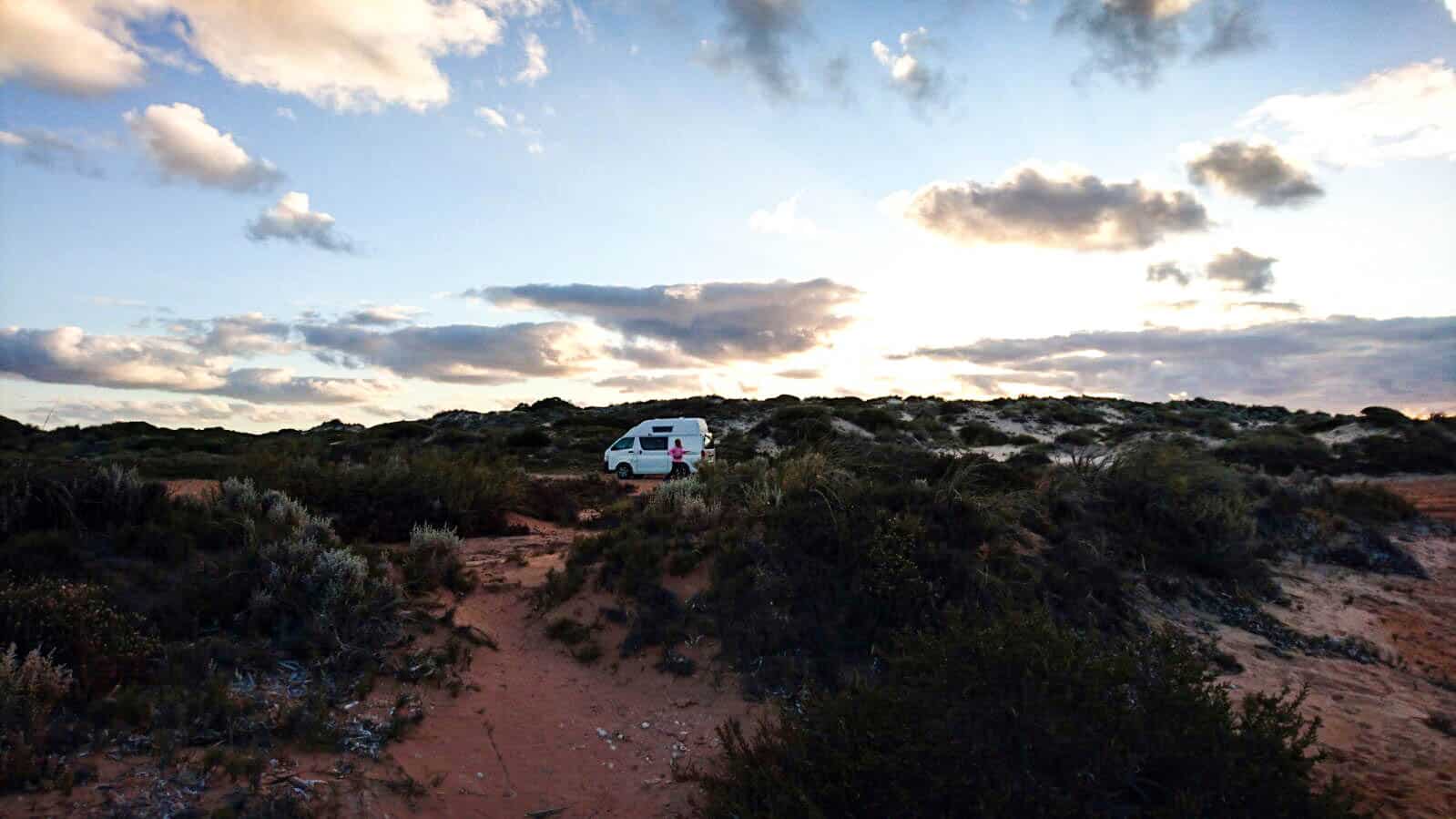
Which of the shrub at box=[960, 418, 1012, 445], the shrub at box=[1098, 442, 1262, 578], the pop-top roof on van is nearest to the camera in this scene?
the shrub at box=[1098, 442, 1262, 578]

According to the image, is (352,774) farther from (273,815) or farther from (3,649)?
(3,649)

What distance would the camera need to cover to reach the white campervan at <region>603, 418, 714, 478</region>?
24953 mm

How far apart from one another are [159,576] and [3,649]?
2.01m

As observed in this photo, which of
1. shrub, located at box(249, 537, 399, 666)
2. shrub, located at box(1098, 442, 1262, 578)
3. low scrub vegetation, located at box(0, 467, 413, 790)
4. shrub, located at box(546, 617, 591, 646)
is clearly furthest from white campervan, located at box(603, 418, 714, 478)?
shrub, located at box(249, 537, 399, 666)

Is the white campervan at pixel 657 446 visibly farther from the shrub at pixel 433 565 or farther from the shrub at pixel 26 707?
the shrub at pixel 26 707

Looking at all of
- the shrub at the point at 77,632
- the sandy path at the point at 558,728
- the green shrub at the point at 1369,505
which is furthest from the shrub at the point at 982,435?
the shrub at the point at 77,632

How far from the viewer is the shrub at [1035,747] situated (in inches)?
168

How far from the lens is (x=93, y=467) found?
9719 millimetres

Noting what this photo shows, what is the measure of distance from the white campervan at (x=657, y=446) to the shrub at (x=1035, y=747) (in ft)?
64.4

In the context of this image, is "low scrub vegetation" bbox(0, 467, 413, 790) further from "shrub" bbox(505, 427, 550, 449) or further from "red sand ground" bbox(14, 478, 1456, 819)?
"shrub" bbox(505, 427, 550, 449)

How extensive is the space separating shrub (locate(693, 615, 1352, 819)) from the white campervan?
773 inches

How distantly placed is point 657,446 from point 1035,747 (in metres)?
21.2

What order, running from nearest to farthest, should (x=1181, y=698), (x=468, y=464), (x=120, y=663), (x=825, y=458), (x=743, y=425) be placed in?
1. (x=1181, y=698)
2. (x=120, y=663)
3. (x=825, y=458)
4. (x=468, y=464)
5. (x=743, y=425)

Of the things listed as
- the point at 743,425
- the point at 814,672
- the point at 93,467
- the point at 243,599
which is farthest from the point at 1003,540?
the point at 743,425
